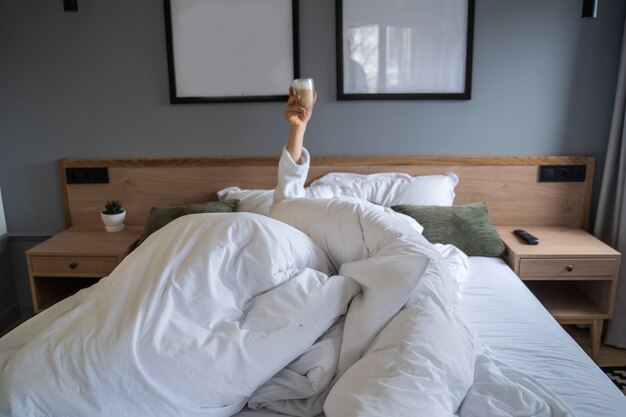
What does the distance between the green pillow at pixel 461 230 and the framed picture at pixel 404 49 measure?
0.64 metres

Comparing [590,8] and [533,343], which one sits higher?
[590,8]

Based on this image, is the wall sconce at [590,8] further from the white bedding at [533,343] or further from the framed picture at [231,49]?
the framed picture at [231,49]

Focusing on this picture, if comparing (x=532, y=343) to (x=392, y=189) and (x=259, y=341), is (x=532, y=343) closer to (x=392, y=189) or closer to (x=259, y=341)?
(x=259, y=341)

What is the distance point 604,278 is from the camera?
217 cm

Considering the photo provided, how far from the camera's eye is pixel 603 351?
238 centimetres

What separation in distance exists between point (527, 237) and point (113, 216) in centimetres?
202

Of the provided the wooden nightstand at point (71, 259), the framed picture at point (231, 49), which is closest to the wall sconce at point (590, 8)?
the framed picture at point (231, 49)

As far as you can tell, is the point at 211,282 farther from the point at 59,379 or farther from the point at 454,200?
the point at 454,200

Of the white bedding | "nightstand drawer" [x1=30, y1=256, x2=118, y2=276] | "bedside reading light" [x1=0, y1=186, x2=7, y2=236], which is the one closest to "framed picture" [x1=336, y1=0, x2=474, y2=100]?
the white bedding

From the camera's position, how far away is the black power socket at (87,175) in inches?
105

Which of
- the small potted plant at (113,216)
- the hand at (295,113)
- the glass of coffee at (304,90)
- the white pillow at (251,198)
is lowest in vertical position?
the small potted plant at (113,216)

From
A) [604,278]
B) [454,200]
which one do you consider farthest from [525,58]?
[604,278]

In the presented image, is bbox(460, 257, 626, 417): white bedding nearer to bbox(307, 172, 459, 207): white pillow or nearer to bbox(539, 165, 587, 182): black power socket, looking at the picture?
bbox(307, 172, 459, 207): white pillow

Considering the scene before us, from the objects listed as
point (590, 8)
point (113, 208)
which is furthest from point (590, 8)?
point (113, 208)
